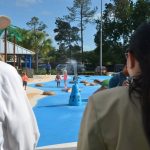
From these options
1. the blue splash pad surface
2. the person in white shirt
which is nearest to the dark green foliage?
the blue splash pad surface

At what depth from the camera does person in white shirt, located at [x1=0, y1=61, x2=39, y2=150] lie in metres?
2.31

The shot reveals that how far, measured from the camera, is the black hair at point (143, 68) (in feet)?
4.98

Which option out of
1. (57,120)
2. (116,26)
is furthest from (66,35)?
(57,120)

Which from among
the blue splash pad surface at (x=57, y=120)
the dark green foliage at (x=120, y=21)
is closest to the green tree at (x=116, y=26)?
the dark green foliage at (x=120, y=21)

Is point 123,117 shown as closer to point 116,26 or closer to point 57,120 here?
point 57,120

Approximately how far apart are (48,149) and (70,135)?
204cm

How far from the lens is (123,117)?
1540 millimetres

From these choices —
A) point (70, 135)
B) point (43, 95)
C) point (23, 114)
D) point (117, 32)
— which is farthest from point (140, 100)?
point (117, 32)

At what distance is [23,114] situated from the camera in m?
2.37

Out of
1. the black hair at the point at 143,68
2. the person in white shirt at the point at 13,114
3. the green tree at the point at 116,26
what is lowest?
the person in white shirt at the point at 13,114

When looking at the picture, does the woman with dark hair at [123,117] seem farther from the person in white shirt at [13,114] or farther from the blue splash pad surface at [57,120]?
the blue splash pad surface at [57,120]

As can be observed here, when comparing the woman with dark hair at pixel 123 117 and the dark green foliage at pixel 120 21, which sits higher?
the dark green foliage at pixel 120 21

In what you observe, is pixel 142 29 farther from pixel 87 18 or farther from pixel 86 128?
pixel 87 18

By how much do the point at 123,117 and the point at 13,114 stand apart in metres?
0.94
